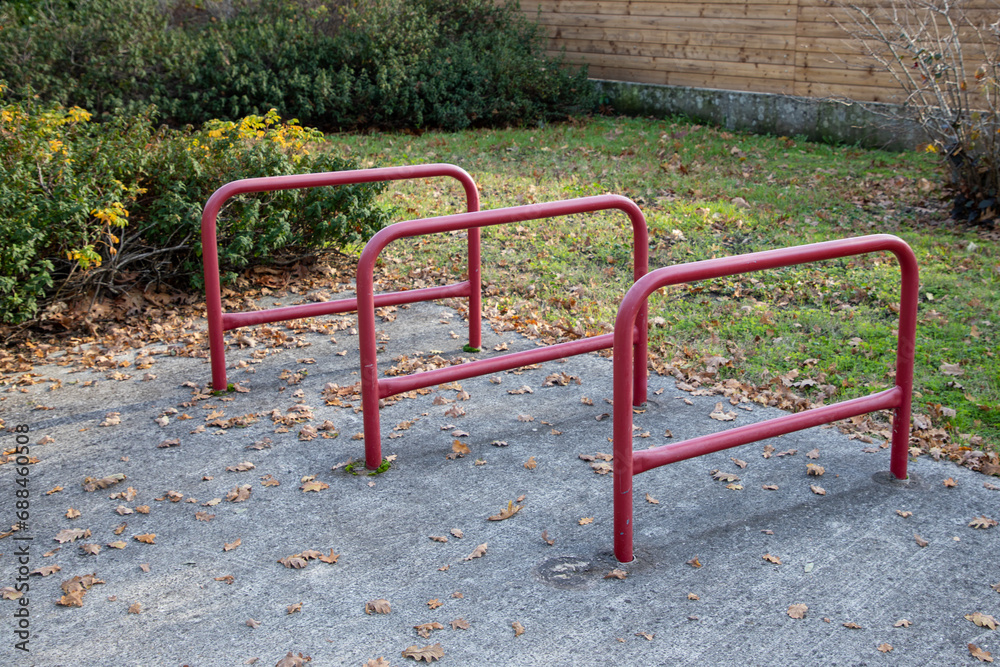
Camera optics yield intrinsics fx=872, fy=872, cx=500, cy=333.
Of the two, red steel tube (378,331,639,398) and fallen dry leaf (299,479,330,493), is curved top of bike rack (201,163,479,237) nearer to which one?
red steel tube (378,331,639,398)

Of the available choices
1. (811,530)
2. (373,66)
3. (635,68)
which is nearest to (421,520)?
(811,530)

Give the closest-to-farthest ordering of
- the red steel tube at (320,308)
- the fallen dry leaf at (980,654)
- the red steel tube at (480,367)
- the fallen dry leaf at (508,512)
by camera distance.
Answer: the fallen dry leaf at (980,654), the fallen dry leaf at (508,512), the red steel tube at (480,367), the red steel tube at (320,308)

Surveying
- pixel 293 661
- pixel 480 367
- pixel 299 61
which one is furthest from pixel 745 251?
pixel 299 61

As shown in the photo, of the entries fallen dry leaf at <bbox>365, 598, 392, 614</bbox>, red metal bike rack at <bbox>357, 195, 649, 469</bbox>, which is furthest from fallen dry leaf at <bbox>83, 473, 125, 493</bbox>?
fallen dry leaf at <bbox>365, 598, 392, 614</bbox>

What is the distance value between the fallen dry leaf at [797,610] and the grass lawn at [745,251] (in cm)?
154

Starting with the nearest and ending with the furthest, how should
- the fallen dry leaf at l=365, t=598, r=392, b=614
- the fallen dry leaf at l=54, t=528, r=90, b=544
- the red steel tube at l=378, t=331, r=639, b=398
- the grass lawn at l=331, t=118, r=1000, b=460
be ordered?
1. the fallen dry leaf at l=365, t=598, r=392, b=614
2. the fallen dry leaf at l=54, t=528, r=90, b=544
3. the red steel tube at l=378, t=331, r=639, b=398
4. the grass lawn at l=331, t=118, r=1000, b=460

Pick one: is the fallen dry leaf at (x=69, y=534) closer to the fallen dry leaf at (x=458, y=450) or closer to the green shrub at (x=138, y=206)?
the fallen dry leaf at (x=458, y=450)

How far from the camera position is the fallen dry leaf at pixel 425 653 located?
8.64 feet

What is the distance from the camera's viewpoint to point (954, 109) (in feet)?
24.1

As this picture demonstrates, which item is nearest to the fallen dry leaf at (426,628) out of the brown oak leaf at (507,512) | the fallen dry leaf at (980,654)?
the brown oak leaf at (507,512)

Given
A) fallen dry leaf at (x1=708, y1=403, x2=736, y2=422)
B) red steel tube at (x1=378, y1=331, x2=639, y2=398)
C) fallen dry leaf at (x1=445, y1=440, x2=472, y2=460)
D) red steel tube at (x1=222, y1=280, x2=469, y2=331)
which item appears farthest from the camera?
red steel tube at (x1=222, y1=280, x2=469, y2=331)

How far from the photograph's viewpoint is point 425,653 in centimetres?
264

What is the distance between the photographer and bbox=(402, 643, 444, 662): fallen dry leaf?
2633 mm

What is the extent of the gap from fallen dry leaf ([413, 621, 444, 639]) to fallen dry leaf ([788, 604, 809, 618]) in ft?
3.66
